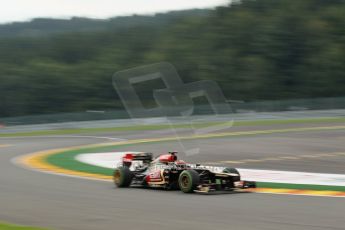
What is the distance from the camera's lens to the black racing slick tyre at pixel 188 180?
12469mm

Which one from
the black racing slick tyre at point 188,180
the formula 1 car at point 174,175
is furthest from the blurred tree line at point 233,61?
the black racing slick tyre at point 188,180

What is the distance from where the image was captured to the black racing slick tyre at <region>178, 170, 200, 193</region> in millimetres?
12469

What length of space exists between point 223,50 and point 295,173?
69.0 meters

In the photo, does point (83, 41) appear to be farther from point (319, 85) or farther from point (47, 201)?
point (47, 201)

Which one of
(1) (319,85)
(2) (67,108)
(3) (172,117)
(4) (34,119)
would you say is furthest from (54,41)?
(3) (172,117)

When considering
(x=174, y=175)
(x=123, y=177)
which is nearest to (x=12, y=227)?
(x=174, y=175)

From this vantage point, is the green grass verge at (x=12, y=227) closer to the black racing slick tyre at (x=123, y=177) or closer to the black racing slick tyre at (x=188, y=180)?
the black racing slick tyre at (x=188, y=180)

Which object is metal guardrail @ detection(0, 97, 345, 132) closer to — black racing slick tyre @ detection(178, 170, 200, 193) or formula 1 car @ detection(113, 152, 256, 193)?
formula 1 car @ detection(113, 152, 256, 193)

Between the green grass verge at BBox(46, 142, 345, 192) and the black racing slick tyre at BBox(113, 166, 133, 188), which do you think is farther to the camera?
the black racing slick tyre at BBox(113, 166, 133, 188)

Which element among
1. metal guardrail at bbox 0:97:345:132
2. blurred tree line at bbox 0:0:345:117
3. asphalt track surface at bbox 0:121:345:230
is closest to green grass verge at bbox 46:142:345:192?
asphalt track surface at bbox 0:121:345:230

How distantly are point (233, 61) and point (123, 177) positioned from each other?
67671 mm

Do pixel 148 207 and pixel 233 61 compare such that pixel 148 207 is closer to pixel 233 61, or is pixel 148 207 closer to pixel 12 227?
pixel 12 227

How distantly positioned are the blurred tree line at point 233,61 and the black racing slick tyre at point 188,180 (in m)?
58.8

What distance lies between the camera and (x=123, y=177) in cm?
1419
